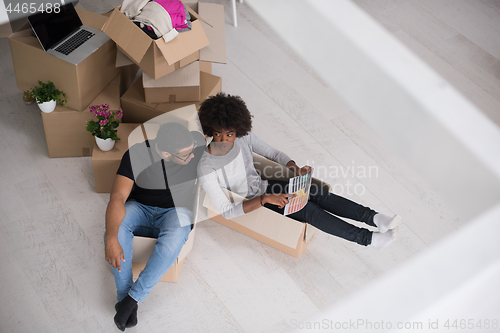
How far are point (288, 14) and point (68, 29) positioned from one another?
161 centimetres

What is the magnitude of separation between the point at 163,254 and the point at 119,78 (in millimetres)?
1059

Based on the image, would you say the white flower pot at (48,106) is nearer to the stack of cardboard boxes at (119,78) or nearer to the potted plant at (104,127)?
the stack of cardboard boxes at (119,78)

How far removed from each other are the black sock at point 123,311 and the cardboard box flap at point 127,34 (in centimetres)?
101

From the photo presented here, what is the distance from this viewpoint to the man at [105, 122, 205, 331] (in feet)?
5.38

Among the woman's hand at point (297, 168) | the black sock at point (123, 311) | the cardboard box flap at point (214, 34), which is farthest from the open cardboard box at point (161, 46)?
the black sock at point (123, 311)

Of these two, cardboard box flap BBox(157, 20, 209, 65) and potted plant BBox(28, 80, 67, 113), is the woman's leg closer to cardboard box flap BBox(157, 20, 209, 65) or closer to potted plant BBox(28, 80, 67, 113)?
cardboard box flap BBox(157, 20, 209, 65)

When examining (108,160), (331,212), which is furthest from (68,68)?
(331,212)

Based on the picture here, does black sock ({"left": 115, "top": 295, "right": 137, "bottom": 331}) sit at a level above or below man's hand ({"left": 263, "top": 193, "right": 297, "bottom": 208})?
below

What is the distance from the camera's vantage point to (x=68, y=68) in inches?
77.6

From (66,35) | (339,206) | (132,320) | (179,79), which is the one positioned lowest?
(132,320)

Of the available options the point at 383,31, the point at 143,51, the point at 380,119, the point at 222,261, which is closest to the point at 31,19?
the point at 143,51

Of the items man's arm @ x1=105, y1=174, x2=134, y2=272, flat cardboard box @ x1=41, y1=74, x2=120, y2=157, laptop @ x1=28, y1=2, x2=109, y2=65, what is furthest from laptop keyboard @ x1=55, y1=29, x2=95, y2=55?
man's arm @ x1=105, y1=174, x2=134, y2=272

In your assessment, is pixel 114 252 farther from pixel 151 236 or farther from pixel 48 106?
pixel 48 106

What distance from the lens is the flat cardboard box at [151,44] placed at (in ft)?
6.17
